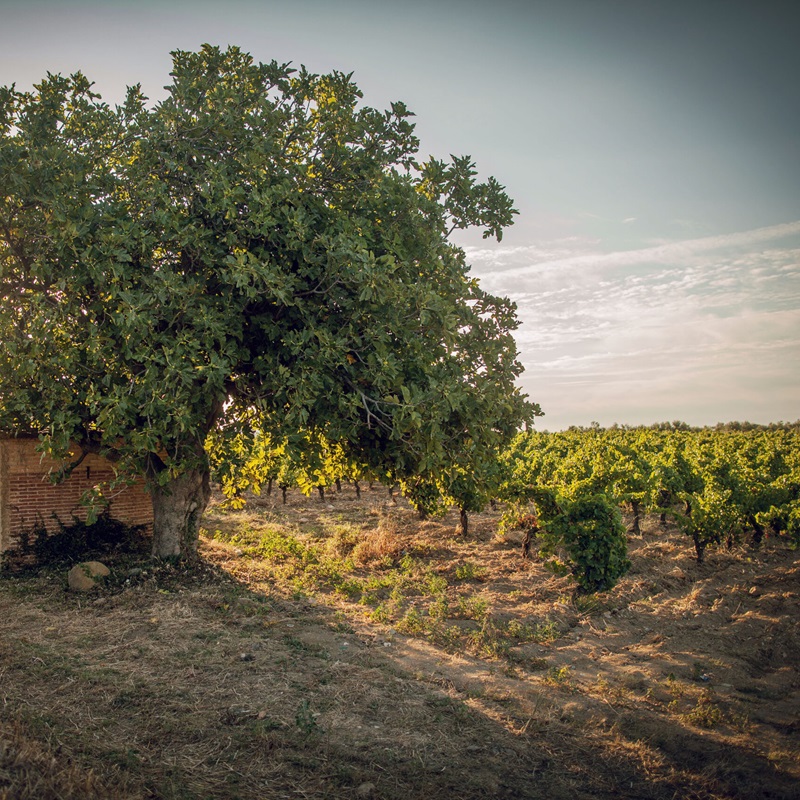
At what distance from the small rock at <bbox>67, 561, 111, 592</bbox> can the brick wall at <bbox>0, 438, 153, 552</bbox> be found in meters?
2.46

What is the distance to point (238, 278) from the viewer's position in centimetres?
1059

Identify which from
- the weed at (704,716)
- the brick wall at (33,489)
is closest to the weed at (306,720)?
the weed at (704,716)

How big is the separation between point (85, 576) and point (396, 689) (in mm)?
8875

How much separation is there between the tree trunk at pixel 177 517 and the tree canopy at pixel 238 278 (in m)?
1.64

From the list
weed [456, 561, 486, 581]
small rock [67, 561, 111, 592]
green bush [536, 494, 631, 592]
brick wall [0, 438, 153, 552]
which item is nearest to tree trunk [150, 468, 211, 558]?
small rock [67, 561, 111, 592]

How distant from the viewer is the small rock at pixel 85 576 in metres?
14.2

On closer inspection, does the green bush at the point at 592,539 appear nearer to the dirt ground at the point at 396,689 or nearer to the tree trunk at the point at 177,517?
the dirt ground at the point at 396,689

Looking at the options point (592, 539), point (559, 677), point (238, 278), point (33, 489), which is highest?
point (238, 278)

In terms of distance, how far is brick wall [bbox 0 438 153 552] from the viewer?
53.4ft

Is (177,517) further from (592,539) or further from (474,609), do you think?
(592,539)

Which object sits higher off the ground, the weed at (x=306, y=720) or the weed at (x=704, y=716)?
the weed at (x=306, y=720)

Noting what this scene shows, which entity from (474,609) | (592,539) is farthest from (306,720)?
(592,539)

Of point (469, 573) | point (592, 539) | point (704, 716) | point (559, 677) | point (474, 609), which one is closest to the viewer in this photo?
point (704, 716)

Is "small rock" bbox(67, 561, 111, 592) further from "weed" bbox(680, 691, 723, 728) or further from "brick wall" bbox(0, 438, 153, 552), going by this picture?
"weed" bbox(680, 691, 723, 728)
